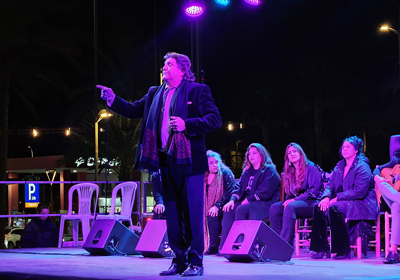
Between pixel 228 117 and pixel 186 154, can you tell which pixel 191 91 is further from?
pixel 228 117

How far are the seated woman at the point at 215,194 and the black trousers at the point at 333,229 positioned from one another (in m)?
1.18

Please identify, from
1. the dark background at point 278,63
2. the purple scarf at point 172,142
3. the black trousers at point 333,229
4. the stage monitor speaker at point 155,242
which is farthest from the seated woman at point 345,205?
the dark background at point 278,63

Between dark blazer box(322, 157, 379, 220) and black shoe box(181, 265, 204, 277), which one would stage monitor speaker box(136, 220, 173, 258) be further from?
black shoe box(181, 265, 204, 277)

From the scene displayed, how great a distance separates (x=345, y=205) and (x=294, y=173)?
80cm

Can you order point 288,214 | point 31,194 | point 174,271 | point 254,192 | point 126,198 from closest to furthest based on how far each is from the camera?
1. point 174,271
2. point 288,214
3. point 254,192
4. point 126,198
5. point 31,194

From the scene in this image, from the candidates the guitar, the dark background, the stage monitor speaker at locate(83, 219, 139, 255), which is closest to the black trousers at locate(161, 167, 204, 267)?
the stage monitor speaker at locate(83, 219, 139, 255)

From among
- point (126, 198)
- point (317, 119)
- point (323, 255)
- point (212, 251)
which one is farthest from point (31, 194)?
point (317, 119)

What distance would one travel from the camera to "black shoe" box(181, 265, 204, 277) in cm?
354

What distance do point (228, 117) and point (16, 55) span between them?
34.4ft

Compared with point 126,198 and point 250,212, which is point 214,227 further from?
point 126,198

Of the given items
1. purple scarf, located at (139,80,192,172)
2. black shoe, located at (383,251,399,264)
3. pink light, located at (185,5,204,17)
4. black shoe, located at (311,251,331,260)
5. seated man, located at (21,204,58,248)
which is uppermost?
pink light, located at (185,5,204,17)

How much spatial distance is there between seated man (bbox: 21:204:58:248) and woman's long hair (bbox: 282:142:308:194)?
4.51m

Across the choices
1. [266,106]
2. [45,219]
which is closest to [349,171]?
[45,219]

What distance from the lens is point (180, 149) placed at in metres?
3.54
